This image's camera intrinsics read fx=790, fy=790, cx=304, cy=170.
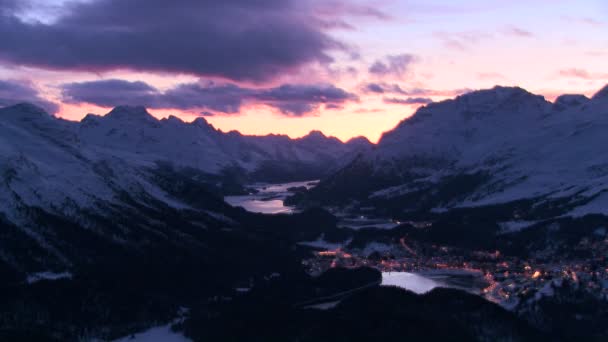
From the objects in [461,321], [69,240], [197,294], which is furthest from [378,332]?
[69,240]

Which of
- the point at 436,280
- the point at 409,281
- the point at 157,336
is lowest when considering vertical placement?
the point at 157,336

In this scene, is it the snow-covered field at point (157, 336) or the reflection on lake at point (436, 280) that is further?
the reflection on lake at point (436, 280)

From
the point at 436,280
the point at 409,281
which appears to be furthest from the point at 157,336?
the point at 436,280

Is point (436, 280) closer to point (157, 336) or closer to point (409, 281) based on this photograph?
point (409, 281)

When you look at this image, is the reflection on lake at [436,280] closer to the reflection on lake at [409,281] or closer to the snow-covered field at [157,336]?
the reflection on lake at [409,281]

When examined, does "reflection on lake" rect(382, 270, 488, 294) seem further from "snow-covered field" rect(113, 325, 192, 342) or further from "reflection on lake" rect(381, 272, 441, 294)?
"snow-covered field" rect(113, 325, 192, 342)

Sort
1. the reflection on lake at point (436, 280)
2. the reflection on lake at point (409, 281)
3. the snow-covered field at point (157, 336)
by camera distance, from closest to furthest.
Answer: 1. the snow-covered field at point (157, 336)
2. the reflection on lake at point (409, 281)
3. the reflection on lake at point (436, 280)

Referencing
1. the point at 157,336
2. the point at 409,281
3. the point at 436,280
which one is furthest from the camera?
the point at 436,280

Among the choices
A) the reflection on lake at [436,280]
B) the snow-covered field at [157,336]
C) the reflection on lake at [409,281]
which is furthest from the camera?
the reflection on lake at [436,280]

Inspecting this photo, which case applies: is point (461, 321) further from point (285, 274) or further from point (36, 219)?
point (36, 219)

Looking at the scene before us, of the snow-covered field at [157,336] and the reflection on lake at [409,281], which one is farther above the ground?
the reflection on lake at [409,281]

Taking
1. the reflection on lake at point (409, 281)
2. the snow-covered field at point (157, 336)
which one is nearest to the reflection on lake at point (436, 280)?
the reflection on lake at point (409, 281)
